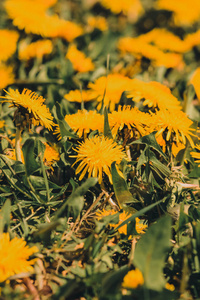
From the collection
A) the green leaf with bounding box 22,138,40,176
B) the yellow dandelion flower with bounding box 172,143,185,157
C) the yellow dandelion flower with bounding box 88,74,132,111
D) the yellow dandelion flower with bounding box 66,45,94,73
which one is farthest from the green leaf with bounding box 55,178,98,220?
the yellow dandelion flower with bounding box 66,45,94,73

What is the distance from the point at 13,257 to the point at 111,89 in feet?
4.57

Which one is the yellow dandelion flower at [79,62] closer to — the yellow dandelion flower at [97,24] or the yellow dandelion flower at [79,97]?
the yellow dandelion flower at [79,97]

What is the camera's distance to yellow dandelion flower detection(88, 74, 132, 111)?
1.97 m

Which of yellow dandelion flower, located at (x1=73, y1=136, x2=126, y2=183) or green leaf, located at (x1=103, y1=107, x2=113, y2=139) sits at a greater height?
green leaf, located at (x1=103, y1=107, x2=113, y2=139)

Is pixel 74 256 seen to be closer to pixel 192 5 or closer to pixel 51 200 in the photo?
pixel 51 200

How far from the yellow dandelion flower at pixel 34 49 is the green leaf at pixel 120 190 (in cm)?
174

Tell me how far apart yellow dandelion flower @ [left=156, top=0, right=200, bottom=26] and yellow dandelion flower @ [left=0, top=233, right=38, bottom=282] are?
3768mm

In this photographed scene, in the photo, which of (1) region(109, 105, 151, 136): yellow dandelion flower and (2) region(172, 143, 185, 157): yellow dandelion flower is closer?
(1) region(109, 105, 151, 136): yellow dandelion flower

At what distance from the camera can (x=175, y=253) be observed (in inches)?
46.0

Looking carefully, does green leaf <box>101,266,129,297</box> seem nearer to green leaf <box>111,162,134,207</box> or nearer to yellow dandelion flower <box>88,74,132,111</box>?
green leaf <box>111,162,134,207</box>

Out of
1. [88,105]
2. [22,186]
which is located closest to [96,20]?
[88,105]

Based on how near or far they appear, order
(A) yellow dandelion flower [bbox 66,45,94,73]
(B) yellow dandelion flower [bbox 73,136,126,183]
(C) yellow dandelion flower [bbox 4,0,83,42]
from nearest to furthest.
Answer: (B) yellow dandelion flower [bbox 73,136,126,183], (A) yellow dandelion flower [bbox 66,45,94,73], (C) yellow dandelion flower [bbox 4,0,83,42]

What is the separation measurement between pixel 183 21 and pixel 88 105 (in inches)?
103

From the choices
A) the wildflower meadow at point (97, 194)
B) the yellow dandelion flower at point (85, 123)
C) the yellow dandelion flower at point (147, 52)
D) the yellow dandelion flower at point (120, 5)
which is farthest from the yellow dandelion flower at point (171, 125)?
the yellow dandelion flower at point (120, 5)
